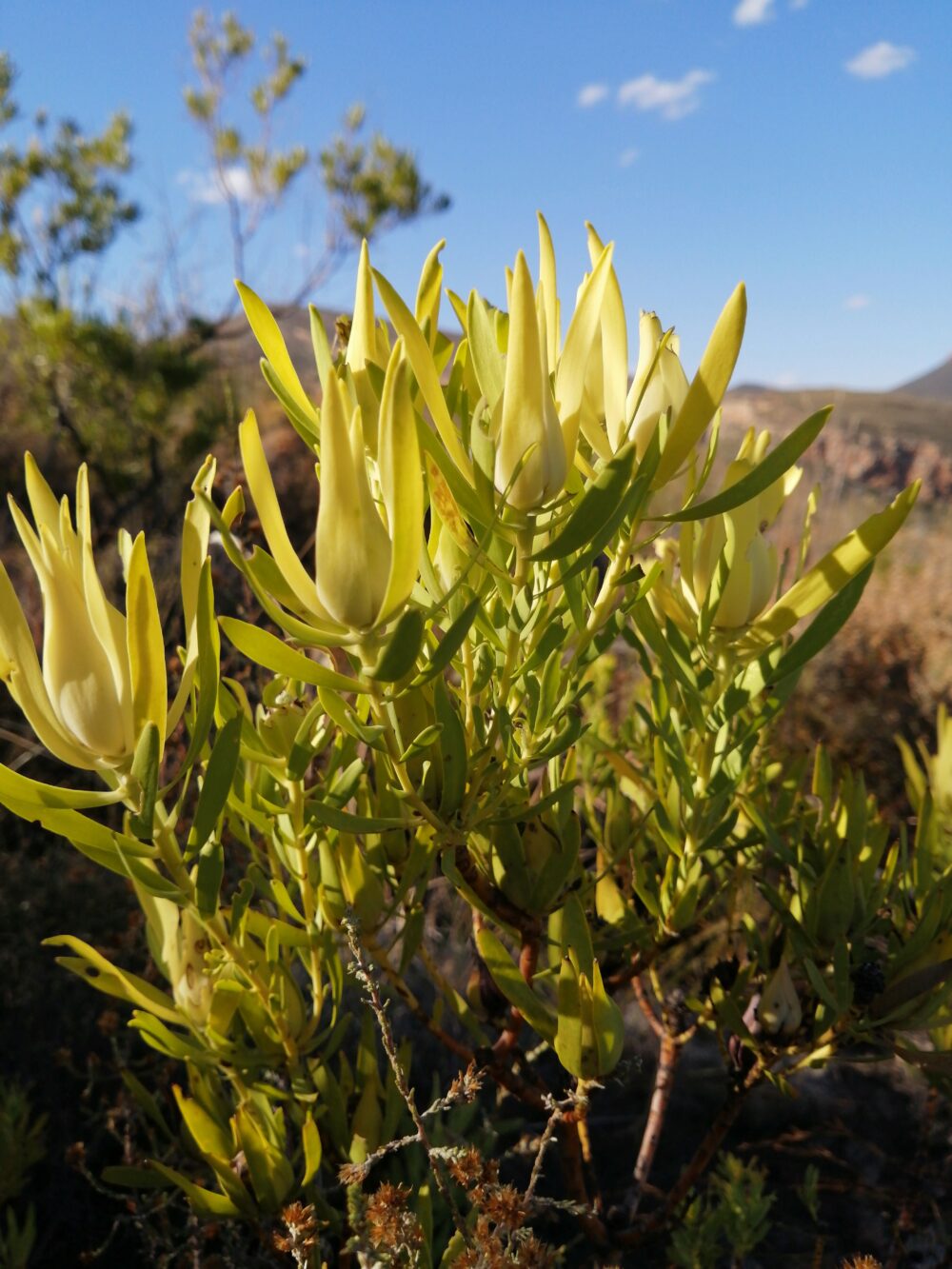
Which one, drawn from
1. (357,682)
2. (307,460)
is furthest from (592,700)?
(307,460)

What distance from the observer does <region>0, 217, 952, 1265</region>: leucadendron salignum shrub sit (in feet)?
1.22

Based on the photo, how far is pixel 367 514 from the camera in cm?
33

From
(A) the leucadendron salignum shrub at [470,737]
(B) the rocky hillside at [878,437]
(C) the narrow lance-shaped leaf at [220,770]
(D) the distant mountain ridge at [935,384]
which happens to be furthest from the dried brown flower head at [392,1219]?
(D) the distant mountain ridge at [935,384]

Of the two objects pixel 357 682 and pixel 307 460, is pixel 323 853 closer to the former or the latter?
pixel 357 682

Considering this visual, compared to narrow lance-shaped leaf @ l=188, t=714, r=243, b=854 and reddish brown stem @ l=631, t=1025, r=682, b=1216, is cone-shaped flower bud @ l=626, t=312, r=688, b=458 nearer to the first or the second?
narrow lance-shaped leaf @ l=188, t=714, r=243, b=854

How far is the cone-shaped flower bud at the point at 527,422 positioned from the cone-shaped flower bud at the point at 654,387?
0.21 feet

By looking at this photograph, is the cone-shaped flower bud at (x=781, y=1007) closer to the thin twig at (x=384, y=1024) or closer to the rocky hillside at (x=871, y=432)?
the thin twig at (x=384, y=1024)

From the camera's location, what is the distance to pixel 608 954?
66 centimetres

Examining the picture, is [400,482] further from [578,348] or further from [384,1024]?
[384,1024]

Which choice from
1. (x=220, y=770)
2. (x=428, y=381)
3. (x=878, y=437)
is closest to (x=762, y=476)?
(x=428, y=381)

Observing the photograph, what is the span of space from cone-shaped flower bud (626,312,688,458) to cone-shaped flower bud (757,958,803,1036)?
405 mm

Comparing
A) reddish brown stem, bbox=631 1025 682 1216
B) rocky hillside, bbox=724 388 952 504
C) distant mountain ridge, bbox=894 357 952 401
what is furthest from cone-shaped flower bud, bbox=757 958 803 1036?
distant mountain ridge, bbox=894 357 952 401

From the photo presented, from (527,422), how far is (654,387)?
0.10 metres

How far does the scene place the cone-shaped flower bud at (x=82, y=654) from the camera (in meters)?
0.38
